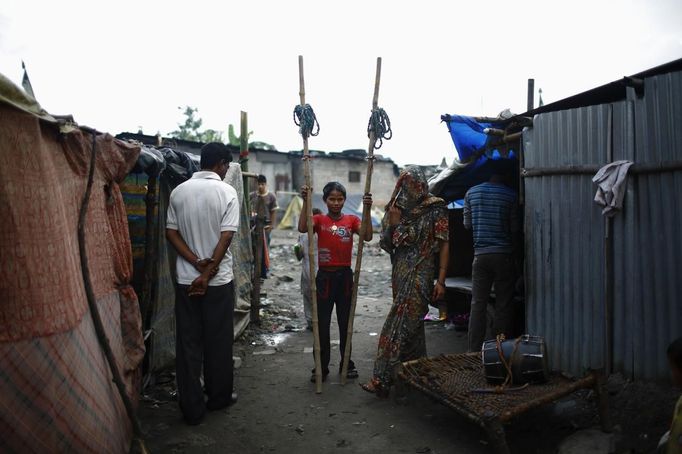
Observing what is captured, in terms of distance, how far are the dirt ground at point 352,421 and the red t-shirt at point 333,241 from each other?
1191 millimetres

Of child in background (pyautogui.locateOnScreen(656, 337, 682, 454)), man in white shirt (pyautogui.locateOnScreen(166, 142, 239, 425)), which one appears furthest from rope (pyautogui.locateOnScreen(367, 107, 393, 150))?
child in background (pyautogui.locateOnScreen(656, 337, 682, 454))

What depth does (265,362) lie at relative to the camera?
5949 millimetres

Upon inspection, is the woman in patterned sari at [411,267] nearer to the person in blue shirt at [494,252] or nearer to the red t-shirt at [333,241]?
the red t-shirt at [333,241]

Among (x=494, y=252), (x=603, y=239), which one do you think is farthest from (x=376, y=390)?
(x=603, y=239)

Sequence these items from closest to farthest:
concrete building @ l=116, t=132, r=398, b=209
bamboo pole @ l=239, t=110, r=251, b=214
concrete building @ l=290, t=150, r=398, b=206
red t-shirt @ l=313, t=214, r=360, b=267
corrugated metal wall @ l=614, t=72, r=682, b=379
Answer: corrugated metal wall @ l=614, t=72, r=682, b=379 < red t-shirt @ l=313, t=214, r=360, b=267 < bamboo pole @ l=239, t=110, r=251, b=214 < concrete building @ l=116, t=132, r=398, b=209 < concrete building @ l=290, t=150, r=398, b=206

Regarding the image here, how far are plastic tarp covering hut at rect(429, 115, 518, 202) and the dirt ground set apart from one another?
101 inches

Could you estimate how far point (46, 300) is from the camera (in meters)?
2.59

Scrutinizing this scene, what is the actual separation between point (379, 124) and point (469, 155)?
163 centimetres

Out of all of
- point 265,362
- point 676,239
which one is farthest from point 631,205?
point 265,362

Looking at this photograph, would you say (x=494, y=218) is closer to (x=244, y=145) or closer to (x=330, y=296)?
(x=330, y=296)

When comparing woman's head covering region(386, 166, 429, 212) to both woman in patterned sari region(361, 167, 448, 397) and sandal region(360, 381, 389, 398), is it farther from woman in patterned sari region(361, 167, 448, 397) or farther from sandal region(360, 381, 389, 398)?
sandal region(360, 381, 389, 398)

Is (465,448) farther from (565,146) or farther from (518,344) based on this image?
(565,146)

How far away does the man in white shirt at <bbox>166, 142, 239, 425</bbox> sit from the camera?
13.4 ft

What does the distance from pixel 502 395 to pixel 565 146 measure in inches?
80.2
